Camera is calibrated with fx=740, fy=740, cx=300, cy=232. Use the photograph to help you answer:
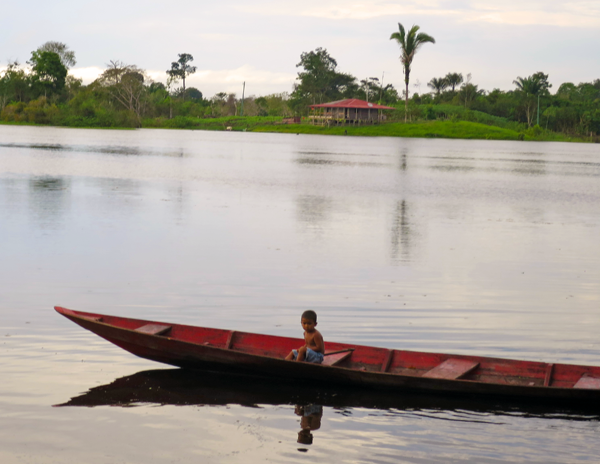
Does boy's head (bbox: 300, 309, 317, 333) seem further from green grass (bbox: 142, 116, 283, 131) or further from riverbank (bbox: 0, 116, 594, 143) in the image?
green grass (bbox: 142, 116, 283, 131)

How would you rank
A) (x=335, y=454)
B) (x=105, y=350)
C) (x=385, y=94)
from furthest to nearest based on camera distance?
(x=385, y=94) → (x=105, y=350) → (x=335, y=454)

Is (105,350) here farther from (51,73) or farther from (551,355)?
(51,73)

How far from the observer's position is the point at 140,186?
87.5 feet

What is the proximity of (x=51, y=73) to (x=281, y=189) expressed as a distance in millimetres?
96012

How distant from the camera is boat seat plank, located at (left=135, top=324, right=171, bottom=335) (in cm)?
830

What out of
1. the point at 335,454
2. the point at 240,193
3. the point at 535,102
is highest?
the point at 535,102

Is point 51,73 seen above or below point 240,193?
above

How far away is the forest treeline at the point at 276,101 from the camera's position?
98.0 meters

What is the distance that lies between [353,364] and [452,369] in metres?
1.09

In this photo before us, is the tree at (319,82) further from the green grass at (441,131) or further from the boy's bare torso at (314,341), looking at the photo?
the boy's bare torso at (314,341)

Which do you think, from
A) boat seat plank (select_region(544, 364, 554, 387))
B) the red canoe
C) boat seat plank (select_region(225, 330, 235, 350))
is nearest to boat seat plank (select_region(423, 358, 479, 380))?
the red canoe

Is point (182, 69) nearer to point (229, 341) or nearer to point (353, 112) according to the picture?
point (353, 112)

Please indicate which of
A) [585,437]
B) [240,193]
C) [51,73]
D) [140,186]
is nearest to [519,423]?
[585,437]

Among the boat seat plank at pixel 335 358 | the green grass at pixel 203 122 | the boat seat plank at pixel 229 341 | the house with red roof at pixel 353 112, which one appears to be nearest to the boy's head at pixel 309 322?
the boat seat plank at pixel 335 358
